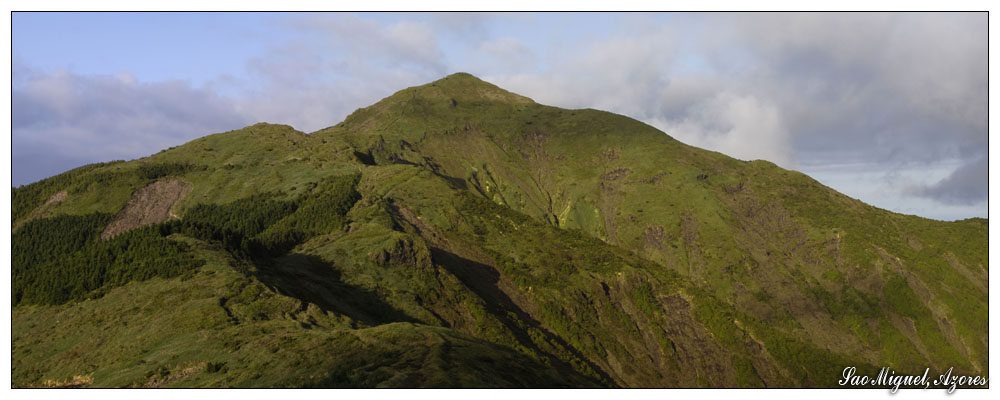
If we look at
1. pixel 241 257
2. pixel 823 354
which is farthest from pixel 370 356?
pixel 823 354

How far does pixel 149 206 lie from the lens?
164375 mm

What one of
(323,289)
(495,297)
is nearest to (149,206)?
(323,289)

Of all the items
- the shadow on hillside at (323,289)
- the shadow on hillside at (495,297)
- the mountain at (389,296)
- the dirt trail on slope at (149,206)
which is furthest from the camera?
the dirt trail on slope at (149,206)

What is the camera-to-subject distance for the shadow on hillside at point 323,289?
7757 centimetres

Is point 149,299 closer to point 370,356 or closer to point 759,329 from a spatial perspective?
point 370,356

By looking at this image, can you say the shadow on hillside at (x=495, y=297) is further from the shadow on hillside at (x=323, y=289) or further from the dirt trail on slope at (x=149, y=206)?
the dirt trail on slope at (x=149, y=206)

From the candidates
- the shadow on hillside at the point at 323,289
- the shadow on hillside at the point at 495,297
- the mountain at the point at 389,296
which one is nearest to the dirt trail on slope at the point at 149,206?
the mountain at the point at 389,296

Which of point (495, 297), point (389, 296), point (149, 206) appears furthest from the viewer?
point (149, 206)

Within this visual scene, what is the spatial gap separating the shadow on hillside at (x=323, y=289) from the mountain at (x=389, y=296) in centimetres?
59

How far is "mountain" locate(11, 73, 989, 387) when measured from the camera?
5175 centimetres

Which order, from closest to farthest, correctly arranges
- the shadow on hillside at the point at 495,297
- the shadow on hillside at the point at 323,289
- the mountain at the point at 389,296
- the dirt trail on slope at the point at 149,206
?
the mountain at the point at 389,296, the shadow on hillside at the point at 323,289, the shadow on hillside at the point at 495,297, the dirt trail on slope at the point at 149,206

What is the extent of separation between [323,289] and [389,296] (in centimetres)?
1437

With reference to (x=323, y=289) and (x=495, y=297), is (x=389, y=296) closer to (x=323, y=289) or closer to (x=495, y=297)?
(x=323, y=289)

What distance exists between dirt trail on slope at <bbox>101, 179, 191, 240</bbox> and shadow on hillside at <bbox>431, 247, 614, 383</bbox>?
81287mm
